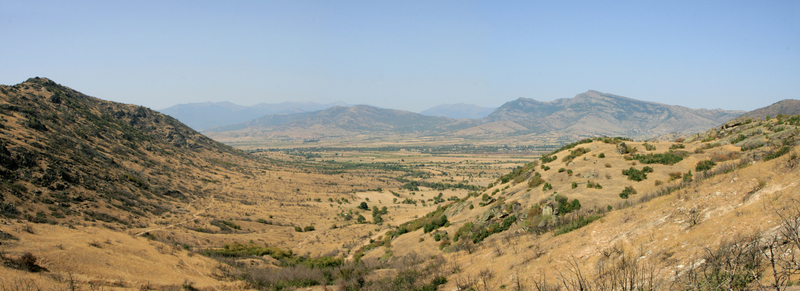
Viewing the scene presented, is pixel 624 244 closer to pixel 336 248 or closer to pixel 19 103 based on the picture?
pixel 336 248

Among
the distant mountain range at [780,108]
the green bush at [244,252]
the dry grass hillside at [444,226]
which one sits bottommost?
the green bush at [244,252]

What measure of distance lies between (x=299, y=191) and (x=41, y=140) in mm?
38182

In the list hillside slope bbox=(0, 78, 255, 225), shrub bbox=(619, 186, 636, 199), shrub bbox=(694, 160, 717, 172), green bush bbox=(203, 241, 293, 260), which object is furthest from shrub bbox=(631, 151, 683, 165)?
hillside slope bbox=(0, 78, 255, 225)

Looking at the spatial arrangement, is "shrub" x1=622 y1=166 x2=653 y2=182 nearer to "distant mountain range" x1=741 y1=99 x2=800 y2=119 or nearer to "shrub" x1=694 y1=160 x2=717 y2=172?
"shrub" x1=694 y1=160 x2=717 y2=172

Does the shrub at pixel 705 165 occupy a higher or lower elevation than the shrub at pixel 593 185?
higher

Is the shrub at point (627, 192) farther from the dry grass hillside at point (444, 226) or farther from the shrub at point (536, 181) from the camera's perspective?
the shrub at point (536, 181)

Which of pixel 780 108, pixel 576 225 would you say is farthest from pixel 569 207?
pixel 780 108

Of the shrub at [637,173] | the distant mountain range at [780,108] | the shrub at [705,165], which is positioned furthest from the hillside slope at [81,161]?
the distant mountain range at [780,108]

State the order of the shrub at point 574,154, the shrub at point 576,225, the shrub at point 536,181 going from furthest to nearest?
the shrub at point 574,154, the shrub at point 536,181, the shrub at point 576,225

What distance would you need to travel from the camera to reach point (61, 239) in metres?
16.7

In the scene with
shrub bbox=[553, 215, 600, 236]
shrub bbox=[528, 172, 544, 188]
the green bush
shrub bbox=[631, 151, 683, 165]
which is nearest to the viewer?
shrub bbox=[553, 215, 600, 236]

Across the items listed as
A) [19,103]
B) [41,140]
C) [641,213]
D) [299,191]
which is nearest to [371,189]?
[299,191]

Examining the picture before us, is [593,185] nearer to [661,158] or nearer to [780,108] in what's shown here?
[661,158]

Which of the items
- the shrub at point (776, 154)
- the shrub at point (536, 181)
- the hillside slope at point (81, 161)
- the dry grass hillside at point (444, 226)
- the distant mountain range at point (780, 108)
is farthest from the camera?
the distant mountain range at point (780, 108)
